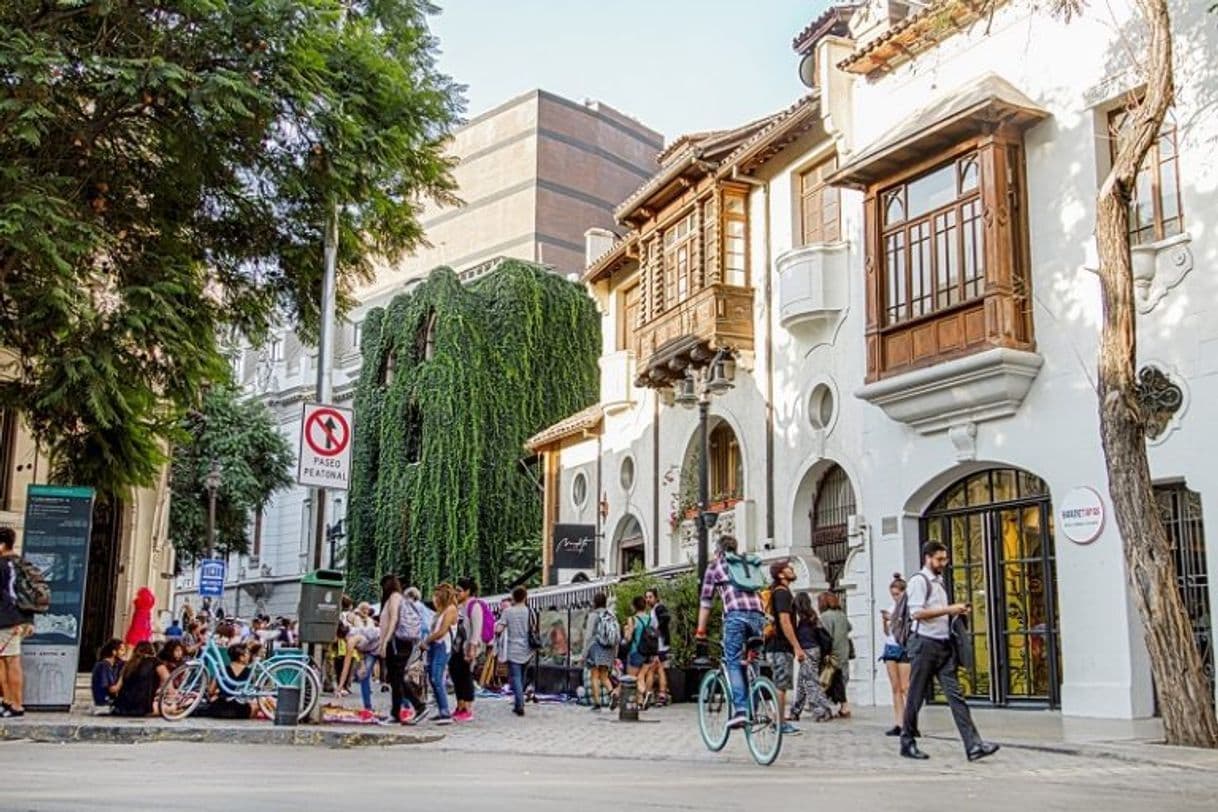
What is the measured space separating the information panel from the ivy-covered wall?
2170 centimetres

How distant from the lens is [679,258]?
26.9 metres

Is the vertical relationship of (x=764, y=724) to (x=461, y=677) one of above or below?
below

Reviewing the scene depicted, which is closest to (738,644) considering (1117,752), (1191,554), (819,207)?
(1117,752)

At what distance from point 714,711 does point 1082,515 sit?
23.3 ft

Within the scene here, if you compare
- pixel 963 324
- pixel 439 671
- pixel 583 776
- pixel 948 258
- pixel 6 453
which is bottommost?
pixel 583 776

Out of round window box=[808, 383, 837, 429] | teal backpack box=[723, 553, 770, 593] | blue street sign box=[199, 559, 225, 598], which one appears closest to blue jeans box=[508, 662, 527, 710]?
teal backpack box=[723, 553, 770, 593]

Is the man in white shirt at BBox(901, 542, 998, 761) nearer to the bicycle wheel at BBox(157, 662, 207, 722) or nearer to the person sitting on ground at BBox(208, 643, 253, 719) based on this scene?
the person sitting on ground at BBox(208, 643, 253, 719)

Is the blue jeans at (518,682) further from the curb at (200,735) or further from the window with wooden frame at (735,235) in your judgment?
the window with wooden frame at (735,235)

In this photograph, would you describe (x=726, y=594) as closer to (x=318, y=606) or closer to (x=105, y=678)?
(x=318, y=606)

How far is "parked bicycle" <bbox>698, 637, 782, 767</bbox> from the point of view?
10586 mm

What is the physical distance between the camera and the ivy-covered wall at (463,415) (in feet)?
124

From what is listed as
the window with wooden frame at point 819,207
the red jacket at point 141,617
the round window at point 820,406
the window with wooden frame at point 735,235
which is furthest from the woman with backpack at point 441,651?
the window with wooden frame at point 735,235

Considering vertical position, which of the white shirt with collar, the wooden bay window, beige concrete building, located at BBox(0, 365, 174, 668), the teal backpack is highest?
the wooden bay window

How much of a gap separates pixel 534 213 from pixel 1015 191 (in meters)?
41.1
